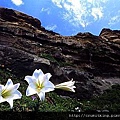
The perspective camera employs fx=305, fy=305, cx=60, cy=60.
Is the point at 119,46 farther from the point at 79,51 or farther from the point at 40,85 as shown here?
the point at 40,85

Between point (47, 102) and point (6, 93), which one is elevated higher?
point (47, 102)

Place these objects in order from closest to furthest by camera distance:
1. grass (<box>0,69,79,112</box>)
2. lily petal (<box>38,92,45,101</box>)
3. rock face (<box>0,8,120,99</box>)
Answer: lily petal (<box>38,92,45,101</box>) → grass (<box>0,69,79,112</box>) → rock face (<box>0,8,120,99</box>)

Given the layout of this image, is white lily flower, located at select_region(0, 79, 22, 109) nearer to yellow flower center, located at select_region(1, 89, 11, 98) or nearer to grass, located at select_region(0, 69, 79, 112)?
yellow flower center, located at select_region(1, 89, 11, 98)

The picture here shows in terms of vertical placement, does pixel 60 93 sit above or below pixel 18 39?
below

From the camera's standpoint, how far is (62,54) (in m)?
22.8

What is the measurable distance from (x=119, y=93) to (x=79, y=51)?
784 centimetres

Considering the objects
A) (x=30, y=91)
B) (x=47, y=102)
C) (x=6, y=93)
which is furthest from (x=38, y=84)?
(x=47, y=102)

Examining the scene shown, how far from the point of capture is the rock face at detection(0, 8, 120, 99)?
1637 centimetres

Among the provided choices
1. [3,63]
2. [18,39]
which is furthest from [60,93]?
[18,39]

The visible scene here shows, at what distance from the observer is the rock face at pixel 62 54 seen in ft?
53.7

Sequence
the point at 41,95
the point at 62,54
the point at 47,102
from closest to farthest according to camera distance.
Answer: the point at 41,95 → the point at 47,102 → the point at 62,54

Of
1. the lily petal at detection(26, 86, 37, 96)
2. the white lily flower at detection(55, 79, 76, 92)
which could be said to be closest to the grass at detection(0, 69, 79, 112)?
the white lily flower at detection(55, 79, 76, 92)

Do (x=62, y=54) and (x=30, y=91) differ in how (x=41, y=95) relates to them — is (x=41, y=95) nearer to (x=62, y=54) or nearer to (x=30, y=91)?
(x=30, y=91)

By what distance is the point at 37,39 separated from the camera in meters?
23.3
